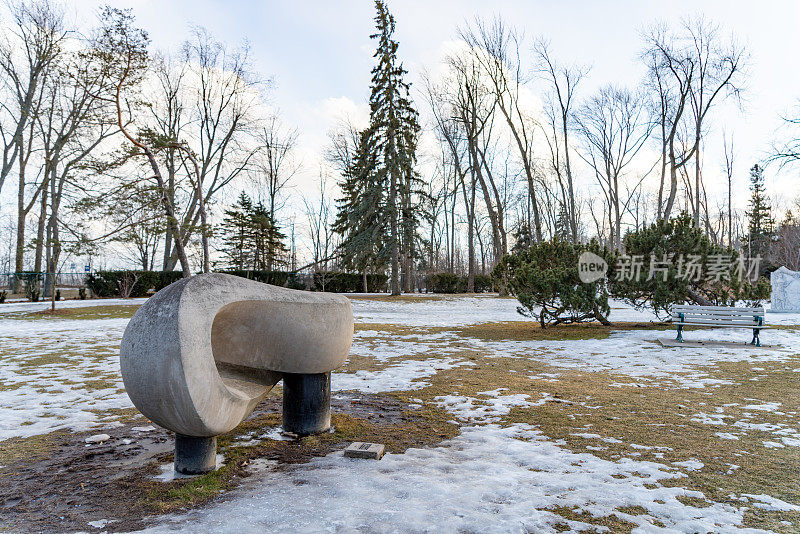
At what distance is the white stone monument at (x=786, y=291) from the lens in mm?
17672

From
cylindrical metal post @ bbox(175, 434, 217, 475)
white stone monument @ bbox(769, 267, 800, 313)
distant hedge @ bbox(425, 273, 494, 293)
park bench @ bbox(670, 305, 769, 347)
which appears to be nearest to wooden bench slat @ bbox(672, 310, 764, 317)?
park bench @ bbox(670, 305, 769, 347)

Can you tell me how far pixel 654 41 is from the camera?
2334cm

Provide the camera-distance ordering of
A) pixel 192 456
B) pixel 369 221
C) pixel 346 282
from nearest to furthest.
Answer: pixel 192 456
pixel 369 221
pixel 346 282

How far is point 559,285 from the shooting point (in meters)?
11.0

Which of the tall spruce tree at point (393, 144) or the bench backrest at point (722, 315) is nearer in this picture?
the bench backrest at point (722, 315)

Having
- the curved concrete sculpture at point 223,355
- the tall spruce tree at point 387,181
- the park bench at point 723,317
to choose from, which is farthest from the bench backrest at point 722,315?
the tall spruce tree at point 387,181

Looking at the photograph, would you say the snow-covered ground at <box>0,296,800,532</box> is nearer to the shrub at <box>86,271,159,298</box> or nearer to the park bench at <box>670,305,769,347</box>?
the park bench at <box>670,305,769,347</box>

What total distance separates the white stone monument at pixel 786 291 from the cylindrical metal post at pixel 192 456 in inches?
845

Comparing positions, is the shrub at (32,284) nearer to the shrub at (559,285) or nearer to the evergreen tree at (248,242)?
the evergreen tree at (248,242)

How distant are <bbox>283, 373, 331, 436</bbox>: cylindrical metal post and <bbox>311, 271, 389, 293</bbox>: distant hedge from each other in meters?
25.1

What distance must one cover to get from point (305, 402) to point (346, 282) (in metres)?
28.4

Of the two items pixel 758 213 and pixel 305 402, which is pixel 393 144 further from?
pixel 758 213

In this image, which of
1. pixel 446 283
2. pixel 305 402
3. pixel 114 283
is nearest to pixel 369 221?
pixel 446 283

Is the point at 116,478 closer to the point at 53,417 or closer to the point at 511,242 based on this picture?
the point at 53,417
